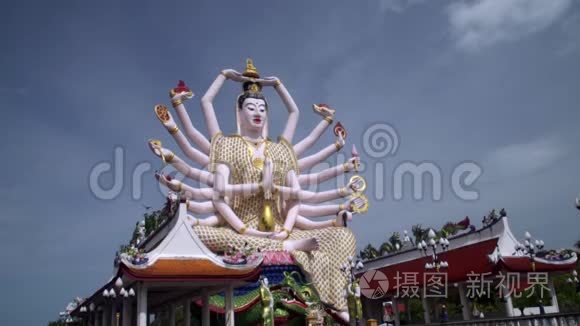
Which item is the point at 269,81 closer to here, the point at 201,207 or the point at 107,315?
the point at 201,207

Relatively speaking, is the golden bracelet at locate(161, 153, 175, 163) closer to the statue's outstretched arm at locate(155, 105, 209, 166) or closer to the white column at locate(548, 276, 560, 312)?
the statue's outstretched arm at locate(155, 105, 209, 166)

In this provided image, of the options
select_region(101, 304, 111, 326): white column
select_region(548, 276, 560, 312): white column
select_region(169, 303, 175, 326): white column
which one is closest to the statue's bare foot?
select_region(169, 303, 175, 326): white column

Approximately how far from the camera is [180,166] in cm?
2164

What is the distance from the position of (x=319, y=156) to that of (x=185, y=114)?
20.9 ft

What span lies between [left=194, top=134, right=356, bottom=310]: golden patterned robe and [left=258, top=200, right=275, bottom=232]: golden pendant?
0.73 feet

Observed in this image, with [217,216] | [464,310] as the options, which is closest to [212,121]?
[217,216]

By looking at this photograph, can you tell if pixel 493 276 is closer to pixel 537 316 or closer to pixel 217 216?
pixel 537 316

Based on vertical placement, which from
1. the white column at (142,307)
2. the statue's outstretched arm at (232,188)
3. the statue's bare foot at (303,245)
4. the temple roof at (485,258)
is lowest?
the white column at (142,307)

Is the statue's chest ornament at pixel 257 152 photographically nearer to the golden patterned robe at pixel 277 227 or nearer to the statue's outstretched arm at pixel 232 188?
the golden patterned robe at pixel 277 227

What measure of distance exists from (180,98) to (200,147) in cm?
226

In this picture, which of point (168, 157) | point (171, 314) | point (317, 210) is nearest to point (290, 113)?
point (317, 210)

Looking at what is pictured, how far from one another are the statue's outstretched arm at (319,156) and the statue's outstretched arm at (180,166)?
4449 mm

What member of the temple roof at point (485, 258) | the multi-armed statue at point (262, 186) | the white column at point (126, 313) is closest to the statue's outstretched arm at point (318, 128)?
the multi-armed statue at point (262, 186)

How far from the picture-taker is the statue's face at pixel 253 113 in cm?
2306
